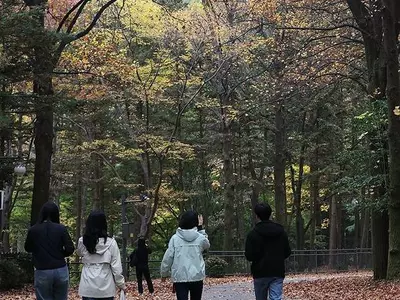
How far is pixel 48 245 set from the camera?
6.37 metres

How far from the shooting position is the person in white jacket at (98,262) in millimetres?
5695

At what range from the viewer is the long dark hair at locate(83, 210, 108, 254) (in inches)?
223

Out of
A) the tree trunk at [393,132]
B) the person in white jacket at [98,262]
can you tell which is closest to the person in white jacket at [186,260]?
the person in white jacket at [98,262]

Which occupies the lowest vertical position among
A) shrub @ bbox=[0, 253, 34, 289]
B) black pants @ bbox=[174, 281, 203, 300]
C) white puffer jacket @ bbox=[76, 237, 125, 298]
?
shrub @ bbox=[0, 253, 34, 289]

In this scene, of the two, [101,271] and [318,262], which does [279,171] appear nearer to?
[318,262]

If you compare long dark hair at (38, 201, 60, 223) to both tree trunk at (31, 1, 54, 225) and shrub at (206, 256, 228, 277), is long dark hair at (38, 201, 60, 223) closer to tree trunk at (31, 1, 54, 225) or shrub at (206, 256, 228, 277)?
tree trunk at (31, 1, 54, 225)

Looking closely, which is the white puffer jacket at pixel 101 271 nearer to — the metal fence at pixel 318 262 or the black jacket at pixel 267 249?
the black jacket at pixel 267 249

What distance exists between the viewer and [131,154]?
86.4ft

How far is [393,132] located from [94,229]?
32.3 ft

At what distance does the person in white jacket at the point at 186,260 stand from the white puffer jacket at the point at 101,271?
3.58 feet

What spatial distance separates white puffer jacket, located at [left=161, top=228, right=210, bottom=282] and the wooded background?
660 centimetres

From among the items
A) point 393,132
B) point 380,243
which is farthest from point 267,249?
point 380,243

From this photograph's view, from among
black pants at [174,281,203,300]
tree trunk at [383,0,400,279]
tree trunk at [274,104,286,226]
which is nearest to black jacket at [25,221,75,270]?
black pants at [174,281,203,300]

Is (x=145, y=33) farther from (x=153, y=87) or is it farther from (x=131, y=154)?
(x=131, y=154)
